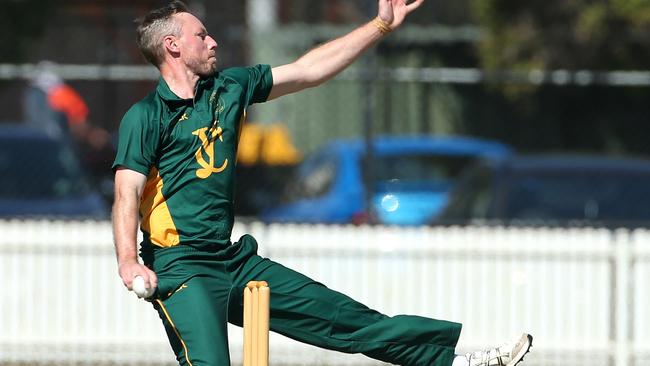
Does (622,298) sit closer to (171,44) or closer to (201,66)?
(201,66)

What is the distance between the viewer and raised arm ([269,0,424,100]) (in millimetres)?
6309

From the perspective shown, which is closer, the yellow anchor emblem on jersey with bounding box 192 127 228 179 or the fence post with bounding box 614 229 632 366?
the yellow anchor emblem on jersey with bounding box 192 127 228 179

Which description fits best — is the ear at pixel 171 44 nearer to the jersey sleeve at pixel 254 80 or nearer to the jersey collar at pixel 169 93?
the jersey collar at pixel 169 93

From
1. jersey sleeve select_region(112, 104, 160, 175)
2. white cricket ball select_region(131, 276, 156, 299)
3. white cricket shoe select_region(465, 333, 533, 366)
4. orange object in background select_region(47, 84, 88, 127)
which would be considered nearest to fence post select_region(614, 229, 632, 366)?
white cricket shoe select_region(465, 333, 533, 366)

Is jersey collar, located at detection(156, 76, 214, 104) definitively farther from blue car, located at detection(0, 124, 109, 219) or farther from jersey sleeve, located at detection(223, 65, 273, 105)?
blue car, located at detection(0, 124, 109, 219)

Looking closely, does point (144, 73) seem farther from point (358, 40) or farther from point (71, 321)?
point (358, 40)

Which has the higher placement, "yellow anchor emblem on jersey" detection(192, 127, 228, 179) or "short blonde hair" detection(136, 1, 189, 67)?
"short blonde hair" detection(136, 1, 189, 67)

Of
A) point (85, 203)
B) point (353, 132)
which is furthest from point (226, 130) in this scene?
point (353, 132)

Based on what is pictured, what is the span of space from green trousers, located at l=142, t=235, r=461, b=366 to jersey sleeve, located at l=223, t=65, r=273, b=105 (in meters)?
0.62

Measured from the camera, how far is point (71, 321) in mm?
9859

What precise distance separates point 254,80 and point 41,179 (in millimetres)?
6562

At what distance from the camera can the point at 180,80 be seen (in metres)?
5.99

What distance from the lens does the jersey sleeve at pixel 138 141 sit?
573 cm

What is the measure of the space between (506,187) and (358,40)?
16.3ft
